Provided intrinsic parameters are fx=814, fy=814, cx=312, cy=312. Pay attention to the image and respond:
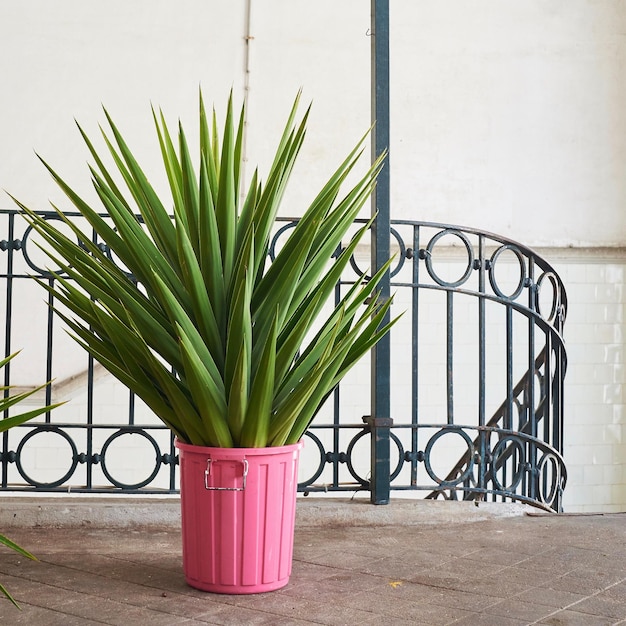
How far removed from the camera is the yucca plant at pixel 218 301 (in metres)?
1.94

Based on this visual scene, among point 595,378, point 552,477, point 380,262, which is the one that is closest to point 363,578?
point 380,262

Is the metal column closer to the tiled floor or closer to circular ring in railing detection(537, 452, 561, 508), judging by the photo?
the tiled floor

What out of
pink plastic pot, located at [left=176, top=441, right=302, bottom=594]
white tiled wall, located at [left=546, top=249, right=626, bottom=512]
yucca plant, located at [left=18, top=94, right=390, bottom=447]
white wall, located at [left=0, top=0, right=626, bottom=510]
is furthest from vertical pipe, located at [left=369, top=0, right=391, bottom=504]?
white tiled wall, located at [left=546, top=249, right=626, bottom=512]

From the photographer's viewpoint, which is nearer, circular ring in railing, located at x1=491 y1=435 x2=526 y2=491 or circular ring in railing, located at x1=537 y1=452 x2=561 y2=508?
circular ring in railing, located at x1=491 y1=435 x2=526 y2=491

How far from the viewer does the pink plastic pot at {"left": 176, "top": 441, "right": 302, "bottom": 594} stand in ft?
6.59

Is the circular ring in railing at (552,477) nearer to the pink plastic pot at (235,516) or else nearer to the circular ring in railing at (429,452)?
the circular ring in railing at (429,452)

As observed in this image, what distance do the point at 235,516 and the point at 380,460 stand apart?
1009 mm

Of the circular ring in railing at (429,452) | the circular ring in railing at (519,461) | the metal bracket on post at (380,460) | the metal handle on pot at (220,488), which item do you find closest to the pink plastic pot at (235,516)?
the metal handle on pot at (220,488)

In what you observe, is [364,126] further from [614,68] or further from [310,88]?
[614,68]

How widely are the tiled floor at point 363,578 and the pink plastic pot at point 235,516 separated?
51mm

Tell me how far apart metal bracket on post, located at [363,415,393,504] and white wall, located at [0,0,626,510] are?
3201 mm

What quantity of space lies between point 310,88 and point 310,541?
164 inches

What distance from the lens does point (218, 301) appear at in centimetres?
205

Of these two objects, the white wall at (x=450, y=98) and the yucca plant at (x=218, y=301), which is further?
the white wall at (x=450, y=98)
